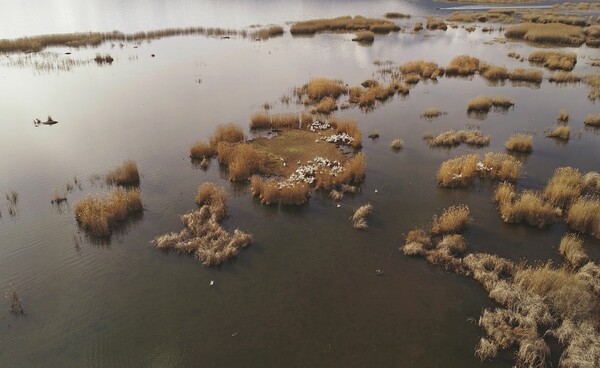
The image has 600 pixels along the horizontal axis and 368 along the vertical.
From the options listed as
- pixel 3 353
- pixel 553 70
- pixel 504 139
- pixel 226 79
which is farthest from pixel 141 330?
pixel 553 70

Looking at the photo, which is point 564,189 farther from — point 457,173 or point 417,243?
point 417,243

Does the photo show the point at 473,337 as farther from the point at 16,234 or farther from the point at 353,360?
the point at 16,234

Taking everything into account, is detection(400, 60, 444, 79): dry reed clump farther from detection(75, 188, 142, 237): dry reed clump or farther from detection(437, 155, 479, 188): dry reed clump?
detection(75, 188, 142, 237): dry reed clump

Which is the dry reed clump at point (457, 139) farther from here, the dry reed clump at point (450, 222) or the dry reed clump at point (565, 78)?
the dry reed clump at point (565, 78)

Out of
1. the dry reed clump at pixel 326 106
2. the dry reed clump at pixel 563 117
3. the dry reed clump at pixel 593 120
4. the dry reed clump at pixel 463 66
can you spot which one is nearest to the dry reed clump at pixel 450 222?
the dry reed clump at pixel 326 106

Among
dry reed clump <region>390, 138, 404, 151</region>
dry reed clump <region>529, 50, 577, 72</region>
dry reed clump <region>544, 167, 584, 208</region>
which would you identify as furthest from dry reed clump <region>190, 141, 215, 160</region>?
dry reed clump <region>529, 50, 577, 72</region>
